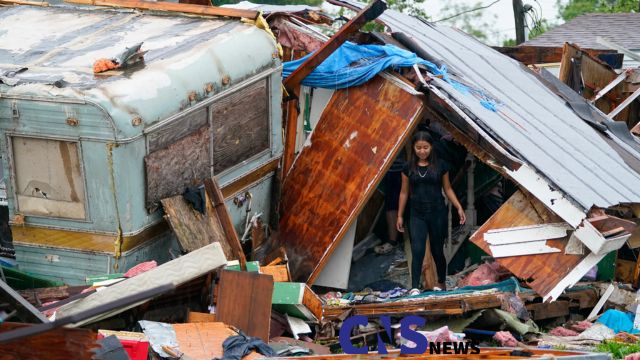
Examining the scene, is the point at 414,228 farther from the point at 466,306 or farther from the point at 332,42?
the point at 332,42

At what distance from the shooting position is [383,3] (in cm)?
1145

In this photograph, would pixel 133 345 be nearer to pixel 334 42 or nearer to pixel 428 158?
pixel 428 158

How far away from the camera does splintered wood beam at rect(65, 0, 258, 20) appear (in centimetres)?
1152

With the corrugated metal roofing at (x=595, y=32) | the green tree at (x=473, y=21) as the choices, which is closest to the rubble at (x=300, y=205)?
the corrugated metal roofing at (x=595, y=32)

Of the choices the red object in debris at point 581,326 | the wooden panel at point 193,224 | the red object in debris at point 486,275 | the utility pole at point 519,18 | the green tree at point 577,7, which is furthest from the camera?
the green tree at point 577,7

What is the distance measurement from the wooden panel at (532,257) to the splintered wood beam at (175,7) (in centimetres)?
323

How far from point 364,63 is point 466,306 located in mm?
3202

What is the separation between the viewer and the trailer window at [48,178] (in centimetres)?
941

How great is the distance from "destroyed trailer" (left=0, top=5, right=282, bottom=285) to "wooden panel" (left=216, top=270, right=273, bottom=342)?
105 centimetres

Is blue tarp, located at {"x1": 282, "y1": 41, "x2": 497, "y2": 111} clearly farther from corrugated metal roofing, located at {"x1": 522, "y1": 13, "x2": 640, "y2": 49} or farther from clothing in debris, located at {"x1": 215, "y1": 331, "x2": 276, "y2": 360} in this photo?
corrugated metal roofing, located at {"x1": 522, "y1": 13, "x2": 640, "y2": 49}

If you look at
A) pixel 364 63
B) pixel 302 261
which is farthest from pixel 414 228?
pixel 364 63

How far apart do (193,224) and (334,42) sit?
2905mm

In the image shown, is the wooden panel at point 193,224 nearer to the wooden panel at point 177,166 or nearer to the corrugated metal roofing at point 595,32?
the wooden panel at point 177,166
